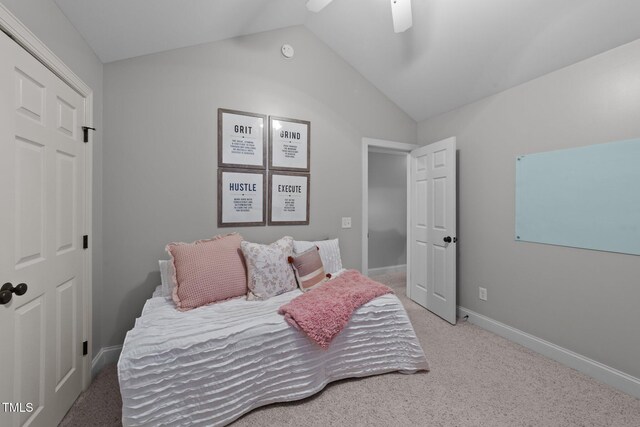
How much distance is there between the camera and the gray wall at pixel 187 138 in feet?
7.00

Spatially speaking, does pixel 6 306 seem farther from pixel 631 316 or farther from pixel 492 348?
pixel 631 316

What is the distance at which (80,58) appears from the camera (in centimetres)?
173

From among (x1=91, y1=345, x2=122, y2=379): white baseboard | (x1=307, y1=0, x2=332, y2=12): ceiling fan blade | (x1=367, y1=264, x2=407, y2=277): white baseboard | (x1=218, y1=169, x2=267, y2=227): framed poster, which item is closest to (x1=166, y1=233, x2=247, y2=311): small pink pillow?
(x1=218, y1=169, x2=267, y2=227): framed poster

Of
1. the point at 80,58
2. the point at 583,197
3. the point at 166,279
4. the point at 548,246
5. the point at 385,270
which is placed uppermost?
the point at 80,58

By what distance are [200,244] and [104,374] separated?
1.17 metres

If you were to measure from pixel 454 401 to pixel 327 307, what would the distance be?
100 cm

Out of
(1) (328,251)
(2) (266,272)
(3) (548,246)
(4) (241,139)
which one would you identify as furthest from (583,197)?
(4) (241,139)

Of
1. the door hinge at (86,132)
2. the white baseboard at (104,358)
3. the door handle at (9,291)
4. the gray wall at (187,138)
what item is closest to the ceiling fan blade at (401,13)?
the gray wall at (187,138)

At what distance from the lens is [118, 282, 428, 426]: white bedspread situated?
1.35 metres

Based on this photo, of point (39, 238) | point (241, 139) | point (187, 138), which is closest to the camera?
point (39, 238)

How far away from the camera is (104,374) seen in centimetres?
196

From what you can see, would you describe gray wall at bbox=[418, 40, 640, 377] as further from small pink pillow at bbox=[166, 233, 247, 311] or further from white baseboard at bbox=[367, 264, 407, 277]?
small pink pillow at bbox=[166, 233, 247, 311]

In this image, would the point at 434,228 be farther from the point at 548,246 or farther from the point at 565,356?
the point at 565,356

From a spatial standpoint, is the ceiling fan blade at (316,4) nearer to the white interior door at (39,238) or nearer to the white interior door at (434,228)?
the white interior door at (39,238)
